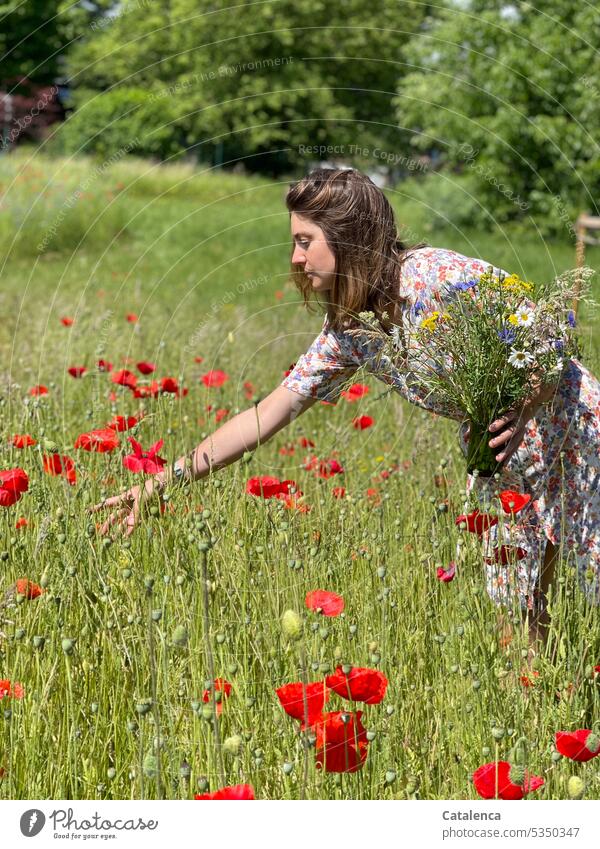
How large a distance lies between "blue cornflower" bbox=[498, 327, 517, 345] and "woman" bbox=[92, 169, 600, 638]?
0.17m

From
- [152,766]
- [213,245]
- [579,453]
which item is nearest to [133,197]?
[213,245]

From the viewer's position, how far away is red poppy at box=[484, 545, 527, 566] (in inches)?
79.2

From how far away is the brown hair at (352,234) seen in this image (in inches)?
100

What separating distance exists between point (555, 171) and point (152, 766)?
51.2 feet

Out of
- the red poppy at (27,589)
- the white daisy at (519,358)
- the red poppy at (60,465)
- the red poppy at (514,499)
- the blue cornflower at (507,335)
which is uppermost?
the blue cornflower at (507,335)

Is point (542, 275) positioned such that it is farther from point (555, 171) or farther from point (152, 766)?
point (152, 766)

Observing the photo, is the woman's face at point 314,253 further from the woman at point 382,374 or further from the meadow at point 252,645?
the meadow at point 252,645

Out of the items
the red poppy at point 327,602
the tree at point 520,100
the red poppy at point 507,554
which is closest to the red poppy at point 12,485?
the red poppy at point 327,602

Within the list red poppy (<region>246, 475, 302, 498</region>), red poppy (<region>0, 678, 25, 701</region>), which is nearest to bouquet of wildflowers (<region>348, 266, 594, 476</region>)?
red poppy (<region>246, 475, 302, 498</region>)

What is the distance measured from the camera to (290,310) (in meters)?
7.93

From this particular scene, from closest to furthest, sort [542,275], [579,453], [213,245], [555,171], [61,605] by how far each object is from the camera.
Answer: [61,605] → [579,453] → [542,275] → [213,245] → [555,171]

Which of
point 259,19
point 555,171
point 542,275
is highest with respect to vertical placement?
point 259,19

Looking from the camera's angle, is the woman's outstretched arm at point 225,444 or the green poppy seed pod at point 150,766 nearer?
the green poppy seed pod at point 150,766

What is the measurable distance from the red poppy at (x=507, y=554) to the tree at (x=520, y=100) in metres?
11.2
